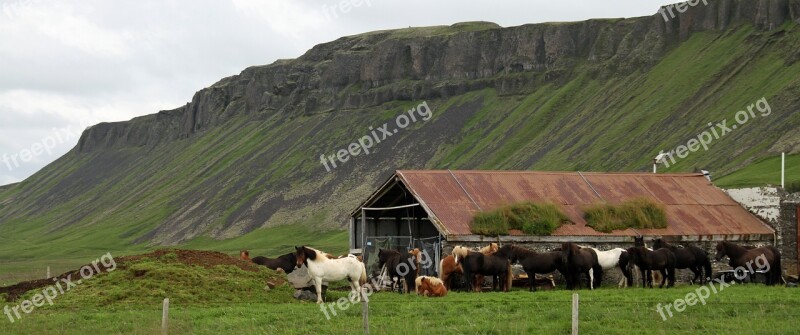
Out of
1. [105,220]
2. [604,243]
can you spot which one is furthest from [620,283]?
[105,220]

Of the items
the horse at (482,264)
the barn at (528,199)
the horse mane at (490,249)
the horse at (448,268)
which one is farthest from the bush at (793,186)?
the horse at (448,268)

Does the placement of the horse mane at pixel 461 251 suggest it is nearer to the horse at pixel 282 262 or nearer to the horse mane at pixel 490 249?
the horse mane at pixel 490 249

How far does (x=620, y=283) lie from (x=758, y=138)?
213ft

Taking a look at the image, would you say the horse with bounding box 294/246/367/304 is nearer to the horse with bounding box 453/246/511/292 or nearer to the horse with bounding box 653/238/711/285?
the horse with bounding box 453/246/511/292

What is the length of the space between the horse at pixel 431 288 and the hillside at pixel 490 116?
6156cm

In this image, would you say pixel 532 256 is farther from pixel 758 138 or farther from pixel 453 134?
pixel 453 134

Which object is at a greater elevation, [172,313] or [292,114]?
[292,114]

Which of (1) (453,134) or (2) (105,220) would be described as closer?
(1) (453,134)

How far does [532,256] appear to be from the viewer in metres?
31.5

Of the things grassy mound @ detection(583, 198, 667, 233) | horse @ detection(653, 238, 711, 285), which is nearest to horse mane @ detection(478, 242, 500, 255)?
grassy mound @ detection(583, 198, 667, 233)

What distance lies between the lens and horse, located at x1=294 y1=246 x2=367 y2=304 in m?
28.1

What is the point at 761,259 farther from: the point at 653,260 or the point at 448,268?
the point at 448,268

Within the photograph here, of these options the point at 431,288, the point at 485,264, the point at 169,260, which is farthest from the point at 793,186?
the point at 169,260

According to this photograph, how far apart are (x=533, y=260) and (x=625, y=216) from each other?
709cm
